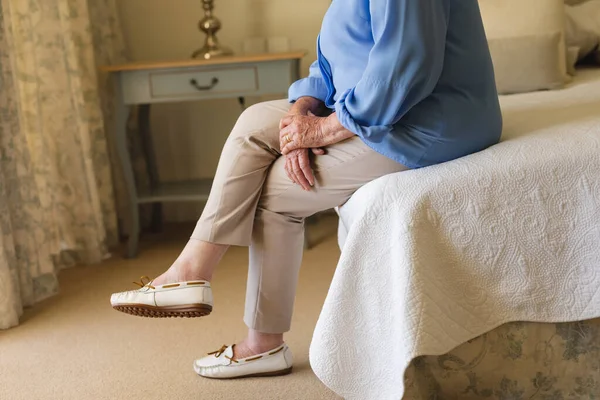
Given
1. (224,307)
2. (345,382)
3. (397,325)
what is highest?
(397,325)

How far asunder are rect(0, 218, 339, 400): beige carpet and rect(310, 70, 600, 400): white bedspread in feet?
1.18

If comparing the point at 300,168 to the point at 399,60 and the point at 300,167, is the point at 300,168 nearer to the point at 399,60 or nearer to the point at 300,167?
the point at 300,167

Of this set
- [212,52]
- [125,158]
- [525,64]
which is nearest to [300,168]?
[525,64]

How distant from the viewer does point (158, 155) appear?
311cm

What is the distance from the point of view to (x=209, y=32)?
2805 mm

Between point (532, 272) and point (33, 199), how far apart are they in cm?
155

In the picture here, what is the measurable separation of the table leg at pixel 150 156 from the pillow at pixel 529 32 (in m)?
1.39

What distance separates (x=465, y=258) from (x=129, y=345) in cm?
100

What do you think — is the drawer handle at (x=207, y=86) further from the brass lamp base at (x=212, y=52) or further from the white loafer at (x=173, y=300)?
the white loafer at (x=173, y=300)

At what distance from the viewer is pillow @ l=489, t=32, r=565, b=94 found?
2137mm

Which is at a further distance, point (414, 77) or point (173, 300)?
point (173, 300)

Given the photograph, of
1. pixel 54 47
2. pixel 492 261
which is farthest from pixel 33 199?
pixel 492 261

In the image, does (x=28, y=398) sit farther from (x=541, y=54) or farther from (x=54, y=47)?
(x=541, y=54)

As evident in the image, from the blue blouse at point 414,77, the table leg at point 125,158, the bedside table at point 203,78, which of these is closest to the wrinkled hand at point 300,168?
the blue blouse at point 414,77
